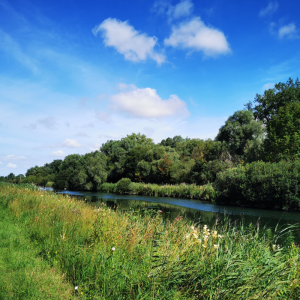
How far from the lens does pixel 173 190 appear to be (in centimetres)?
3703

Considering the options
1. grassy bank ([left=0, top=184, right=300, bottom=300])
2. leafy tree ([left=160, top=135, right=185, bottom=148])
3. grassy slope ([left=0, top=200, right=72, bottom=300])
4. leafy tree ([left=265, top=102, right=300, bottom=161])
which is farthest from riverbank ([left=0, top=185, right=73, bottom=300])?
leafy tree ([left=160, top=135, right=185, bottom=148])

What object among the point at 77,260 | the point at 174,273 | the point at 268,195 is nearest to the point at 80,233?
the point at 77,260

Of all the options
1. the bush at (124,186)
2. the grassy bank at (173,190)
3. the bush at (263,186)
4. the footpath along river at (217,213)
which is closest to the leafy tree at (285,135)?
the bush at (263,186)

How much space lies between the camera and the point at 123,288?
3686 millimetres

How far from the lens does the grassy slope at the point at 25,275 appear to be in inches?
151

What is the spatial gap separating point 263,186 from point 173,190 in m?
14.5

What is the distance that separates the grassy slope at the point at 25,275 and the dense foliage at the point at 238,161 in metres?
23.2

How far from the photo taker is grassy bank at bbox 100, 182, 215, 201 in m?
32.3

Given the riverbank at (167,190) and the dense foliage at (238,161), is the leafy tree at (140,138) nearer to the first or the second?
the dense foliage at (238,161)

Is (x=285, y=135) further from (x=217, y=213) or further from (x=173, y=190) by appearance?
(x=217, y=213)

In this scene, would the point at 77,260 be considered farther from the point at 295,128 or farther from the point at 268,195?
the point at 295,128

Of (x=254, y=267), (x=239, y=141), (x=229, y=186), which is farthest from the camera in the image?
(x=239, y=141)

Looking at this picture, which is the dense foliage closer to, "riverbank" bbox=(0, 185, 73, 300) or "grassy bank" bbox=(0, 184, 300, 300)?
"grassy bank" bbox=(0, 184, 300, 300)

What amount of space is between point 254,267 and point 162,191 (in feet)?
115
